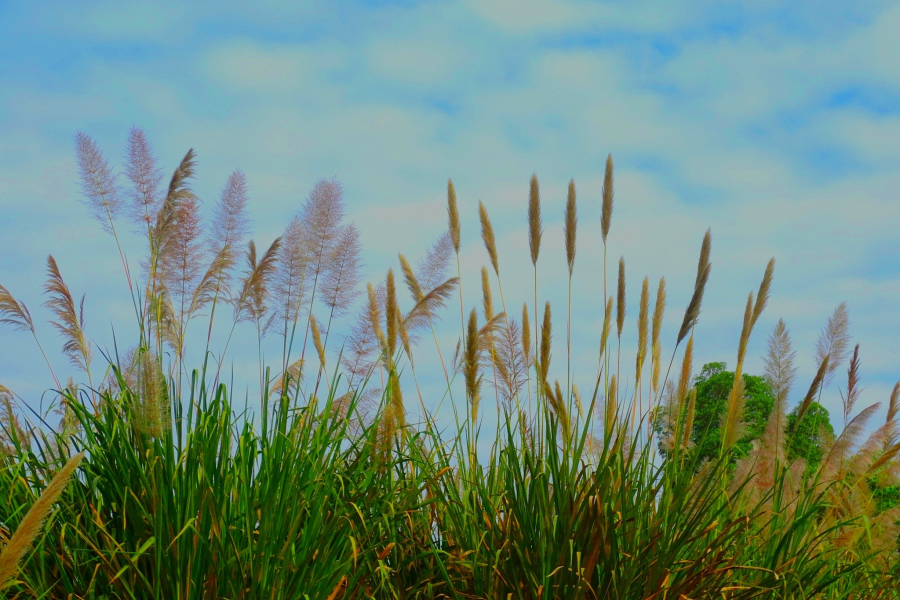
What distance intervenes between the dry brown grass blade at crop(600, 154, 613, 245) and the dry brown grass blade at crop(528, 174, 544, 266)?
0.33m

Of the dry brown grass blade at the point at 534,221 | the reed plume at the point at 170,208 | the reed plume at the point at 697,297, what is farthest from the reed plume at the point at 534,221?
the reed plume at the point at 170,208

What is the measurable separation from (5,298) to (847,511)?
15.3 ft

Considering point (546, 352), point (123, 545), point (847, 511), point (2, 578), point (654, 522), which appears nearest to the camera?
point (2, 578)

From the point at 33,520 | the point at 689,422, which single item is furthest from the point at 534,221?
the point at 33,520

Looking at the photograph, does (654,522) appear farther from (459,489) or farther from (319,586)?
(319,586)

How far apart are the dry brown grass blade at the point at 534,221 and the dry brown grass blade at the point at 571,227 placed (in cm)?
13

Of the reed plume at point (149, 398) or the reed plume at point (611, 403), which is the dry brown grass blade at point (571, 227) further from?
the reed plume at point (149, 398)

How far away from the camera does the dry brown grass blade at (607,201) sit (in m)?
3.92

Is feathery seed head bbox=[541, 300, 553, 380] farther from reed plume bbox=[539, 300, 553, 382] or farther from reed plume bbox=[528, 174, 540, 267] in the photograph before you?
reed plume bbox=[528, 174, 540, 267]

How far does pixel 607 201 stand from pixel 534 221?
0.39 m

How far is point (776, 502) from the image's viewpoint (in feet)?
12.5

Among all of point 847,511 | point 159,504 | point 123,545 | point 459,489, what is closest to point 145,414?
point 159,504

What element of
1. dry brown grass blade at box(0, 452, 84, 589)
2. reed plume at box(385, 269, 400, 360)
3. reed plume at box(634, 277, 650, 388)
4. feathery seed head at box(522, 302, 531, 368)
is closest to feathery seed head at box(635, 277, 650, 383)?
reed plume at box(634, 277, 650, 388)

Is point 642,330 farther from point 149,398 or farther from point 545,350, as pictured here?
point 149,398
